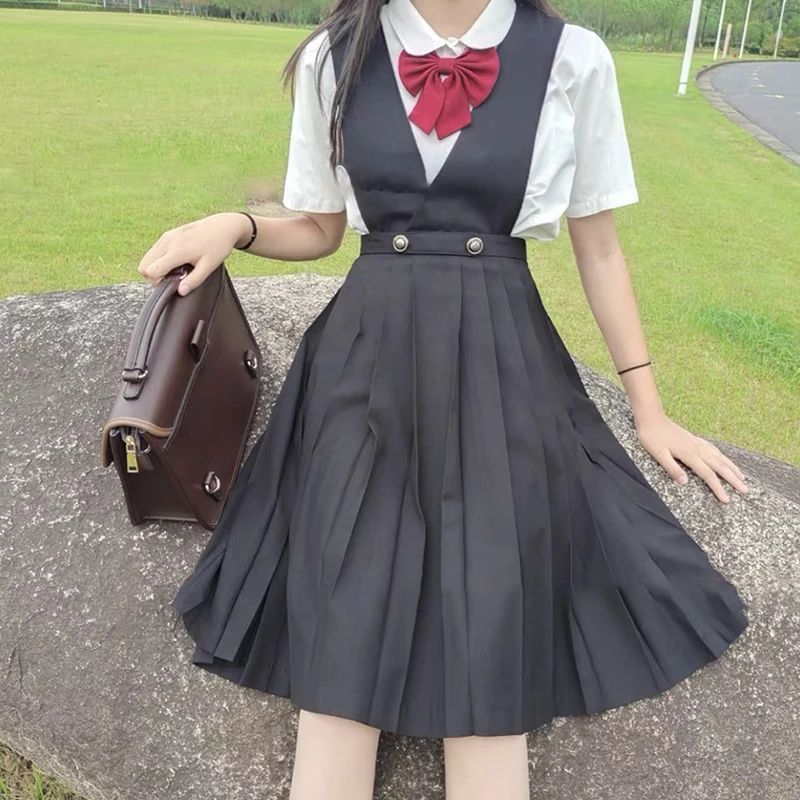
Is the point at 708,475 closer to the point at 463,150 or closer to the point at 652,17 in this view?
the point at 463,150

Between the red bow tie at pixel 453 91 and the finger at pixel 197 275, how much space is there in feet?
1.66

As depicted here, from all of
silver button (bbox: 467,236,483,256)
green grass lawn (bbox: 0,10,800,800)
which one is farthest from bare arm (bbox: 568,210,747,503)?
green grass lawn (bbox: 0,10,800,800)

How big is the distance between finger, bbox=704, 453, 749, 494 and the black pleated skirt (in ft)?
0.78

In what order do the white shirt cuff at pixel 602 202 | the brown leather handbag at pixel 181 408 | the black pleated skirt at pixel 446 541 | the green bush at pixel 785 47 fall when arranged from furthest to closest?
the green bush at pixel 785 47, the white shirt cuff at pixel 602 202, the brown leather handbag at pixel 181 408, the black pleated skirt at pixel 446 541

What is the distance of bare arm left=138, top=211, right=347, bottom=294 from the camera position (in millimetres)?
1717

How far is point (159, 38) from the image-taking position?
22453 mm

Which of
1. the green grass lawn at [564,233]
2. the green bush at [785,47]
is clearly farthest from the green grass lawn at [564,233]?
the green bush at [785,47]

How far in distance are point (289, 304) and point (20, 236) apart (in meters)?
4.30

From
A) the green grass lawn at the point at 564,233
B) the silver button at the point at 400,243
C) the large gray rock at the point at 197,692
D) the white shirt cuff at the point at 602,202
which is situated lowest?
the green grass lawn at the point at 564,233

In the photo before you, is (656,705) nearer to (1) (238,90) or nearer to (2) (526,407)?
(2) (526,407)

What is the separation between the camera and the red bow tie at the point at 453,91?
170cm

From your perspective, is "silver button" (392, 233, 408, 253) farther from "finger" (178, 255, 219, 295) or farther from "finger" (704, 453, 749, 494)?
"finger" (704, 453, 749, 494)

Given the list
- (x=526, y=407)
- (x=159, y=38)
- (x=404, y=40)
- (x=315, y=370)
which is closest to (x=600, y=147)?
(x=404, y=40)

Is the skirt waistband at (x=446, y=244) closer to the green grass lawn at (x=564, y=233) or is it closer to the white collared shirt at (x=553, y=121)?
the white collared shirt at (x=553, y=121)
